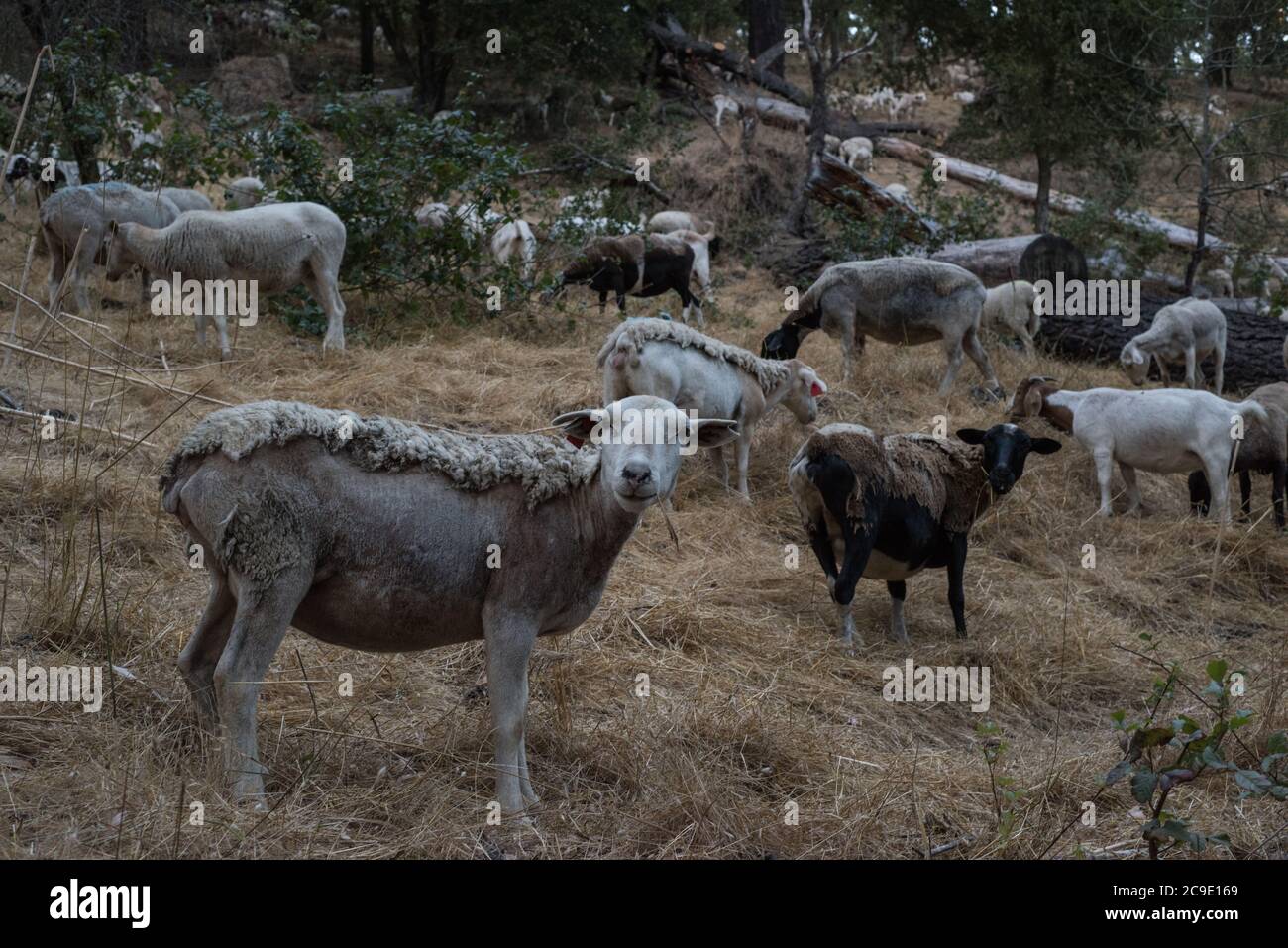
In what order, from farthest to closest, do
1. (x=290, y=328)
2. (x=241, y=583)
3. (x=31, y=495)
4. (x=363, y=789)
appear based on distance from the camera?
(x=290, y=328) < (x=31, y=495) < (x=363, y=789) < (x=241, y=583)

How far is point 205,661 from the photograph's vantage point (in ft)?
14.2

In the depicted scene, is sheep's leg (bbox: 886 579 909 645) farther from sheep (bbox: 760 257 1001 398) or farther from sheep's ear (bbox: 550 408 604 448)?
sheep (bbox: 760 257 1001 398)

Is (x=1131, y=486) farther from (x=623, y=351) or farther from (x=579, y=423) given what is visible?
(x=579, y=423)

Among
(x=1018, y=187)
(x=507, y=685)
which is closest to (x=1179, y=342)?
(x=507, y=685)

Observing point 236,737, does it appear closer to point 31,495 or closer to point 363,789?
point 363,789

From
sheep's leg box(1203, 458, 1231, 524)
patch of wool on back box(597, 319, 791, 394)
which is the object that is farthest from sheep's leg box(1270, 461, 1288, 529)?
patch of wool on back box(597, 319, 791, 394)

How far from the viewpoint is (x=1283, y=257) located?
1797cm

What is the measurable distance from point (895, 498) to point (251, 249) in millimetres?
5831

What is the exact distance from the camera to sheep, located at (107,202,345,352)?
10.0 meters

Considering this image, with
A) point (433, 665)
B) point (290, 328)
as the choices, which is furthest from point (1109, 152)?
point (433, 665)

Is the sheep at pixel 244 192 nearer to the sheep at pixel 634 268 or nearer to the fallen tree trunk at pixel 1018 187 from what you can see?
the sheep at pixel 634 268

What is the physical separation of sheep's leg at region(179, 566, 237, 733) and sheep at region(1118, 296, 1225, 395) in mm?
9709

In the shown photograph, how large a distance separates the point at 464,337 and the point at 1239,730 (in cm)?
747
